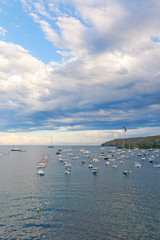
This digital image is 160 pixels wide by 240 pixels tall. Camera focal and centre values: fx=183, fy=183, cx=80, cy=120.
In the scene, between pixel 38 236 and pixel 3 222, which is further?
pixel 3 222

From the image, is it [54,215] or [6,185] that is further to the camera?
[6,185]

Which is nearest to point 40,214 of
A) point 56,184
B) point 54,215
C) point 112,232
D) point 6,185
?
point 54,215

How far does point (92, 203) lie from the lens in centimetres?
4750

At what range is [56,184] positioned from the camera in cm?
6931

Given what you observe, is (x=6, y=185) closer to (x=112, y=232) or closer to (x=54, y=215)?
(x=54, y=215)

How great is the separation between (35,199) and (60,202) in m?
7.86

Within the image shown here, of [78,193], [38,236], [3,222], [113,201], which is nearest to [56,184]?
[78,193]

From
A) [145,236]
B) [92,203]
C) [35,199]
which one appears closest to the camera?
[145,236]

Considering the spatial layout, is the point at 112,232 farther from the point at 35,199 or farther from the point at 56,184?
the point at 56,184

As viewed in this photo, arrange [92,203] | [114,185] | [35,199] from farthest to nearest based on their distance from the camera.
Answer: [114,185] → [35,199] → [92,203]

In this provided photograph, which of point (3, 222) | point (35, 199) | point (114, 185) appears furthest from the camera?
point (114, 185)

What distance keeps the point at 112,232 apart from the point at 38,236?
43.4ft

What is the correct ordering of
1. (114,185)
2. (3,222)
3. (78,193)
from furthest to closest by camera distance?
1. (114,185)
2. (78,193)
3. (3,222)

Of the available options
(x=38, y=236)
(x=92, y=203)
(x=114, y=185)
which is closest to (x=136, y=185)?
(x=114, y=185)
